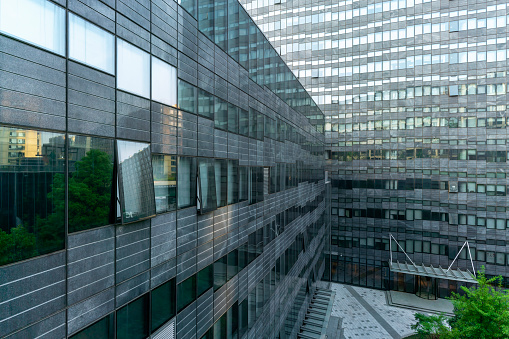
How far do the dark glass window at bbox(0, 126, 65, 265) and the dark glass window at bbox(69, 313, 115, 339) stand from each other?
7.58ft

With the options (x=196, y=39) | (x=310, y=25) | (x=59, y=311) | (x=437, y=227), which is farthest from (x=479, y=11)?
(x=59, y=311)

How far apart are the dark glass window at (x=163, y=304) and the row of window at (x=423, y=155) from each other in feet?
156

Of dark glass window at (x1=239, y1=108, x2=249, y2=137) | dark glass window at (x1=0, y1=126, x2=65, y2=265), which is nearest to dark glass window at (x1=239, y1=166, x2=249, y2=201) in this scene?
dark glass window at (x1=239, y1=108, x2=249, y2=137)

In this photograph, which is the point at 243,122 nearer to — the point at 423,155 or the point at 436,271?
the point at 423,155

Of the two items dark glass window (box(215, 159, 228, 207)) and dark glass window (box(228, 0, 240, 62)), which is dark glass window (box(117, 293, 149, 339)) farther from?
dark glass window (box(228, 0, 240, 62))

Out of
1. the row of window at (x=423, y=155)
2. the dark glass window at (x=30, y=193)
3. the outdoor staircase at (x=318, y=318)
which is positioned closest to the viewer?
the dark glass window at (x=30, y=193)

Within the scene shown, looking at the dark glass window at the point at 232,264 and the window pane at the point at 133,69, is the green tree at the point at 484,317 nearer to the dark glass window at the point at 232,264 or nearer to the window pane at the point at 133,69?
the dark glass window at the point at 232,264

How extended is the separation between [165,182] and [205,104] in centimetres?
428

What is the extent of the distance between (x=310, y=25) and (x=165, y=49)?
52.3 metres

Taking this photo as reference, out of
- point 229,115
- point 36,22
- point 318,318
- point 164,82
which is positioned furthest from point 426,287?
point 36,22

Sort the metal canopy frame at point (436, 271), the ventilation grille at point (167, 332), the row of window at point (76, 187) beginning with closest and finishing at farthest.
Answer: the row of window at point (76, 187)
the ventilation grille at point (167, 332)
the metal canopy frame at point (436, 271)

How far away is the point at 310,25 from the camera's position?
54875 mm

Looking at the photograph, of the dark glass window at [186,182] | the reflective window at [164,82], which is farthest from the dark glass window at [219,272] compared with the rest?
the reflective window at [164,82]

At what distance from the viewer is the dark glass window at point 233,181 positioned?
15198 millimetres
